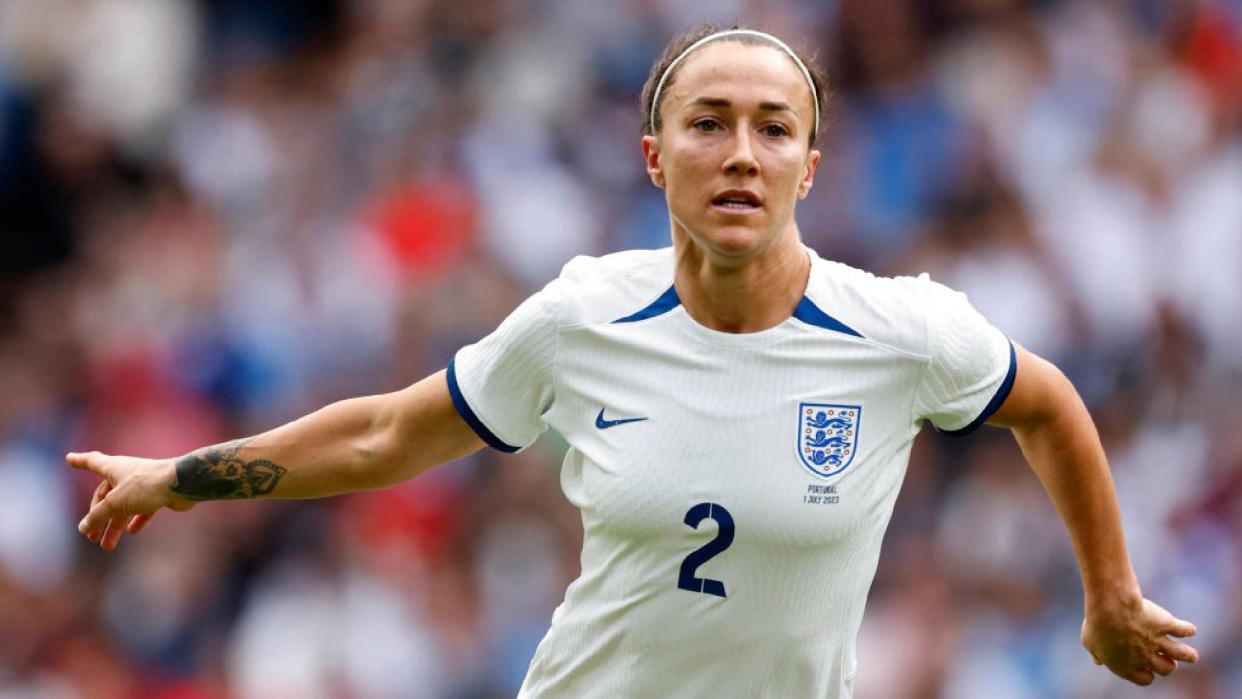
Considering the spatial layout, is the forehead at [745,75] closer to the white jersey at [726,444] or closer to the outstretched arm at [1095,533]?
the white jersey at [726,444]

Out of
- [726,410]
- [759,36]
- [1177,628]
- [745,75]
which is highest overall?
[759,36]

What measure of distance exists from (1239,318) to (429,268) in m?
4.13

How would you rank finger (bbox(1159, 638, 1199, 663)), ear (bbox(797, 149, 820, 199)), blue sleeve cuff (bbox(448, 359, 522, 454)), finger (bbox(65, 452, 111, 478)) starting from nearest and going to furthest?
ear (bbox(797, 149, 820, 199))
blue sleeve cuff (bbox(448, 359, 522, 454))
finger (bbox(1159, 638, 1199, 663))
finger (bbox(65, 452, 111, 478))

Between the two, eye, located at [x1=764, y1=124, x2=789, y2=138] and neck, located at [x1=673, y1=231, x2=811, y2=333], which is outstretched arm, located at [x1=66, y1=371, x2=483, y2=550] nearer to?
neck, located at [x1=673, y1=231, x2=811, y2=333]

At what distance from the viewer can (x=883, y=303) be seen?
5.34 meters

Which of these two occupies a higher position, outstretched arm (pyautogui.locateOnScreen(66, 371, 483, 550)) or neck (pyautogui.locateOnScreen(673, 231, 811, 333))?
neck (pyautogui.locateOnScreen(673, 231, 811, 333))

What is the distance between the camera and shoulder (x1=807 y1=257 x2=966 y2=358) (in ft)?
17.4

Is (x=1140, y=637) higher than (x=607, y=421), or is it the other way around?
(x=607, y=421)

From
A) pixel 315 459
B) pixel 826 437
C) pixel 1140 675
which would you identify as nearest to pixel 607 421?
pixel 826 437

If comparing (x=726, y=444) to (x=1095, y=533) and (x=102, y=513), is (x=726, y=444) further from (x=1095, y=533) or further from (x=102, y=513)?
(x=102, y=513)

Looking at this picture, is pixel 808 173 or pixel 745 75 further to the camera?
pixel 808 173

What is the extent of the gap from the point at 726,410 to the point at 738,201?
502 millimetres

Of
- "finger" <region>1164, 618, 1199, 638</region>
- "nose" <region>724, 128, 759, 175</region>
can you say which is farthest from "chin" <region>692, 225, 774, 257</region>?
"finger" <region>1164, 618, 1199, 638</region>

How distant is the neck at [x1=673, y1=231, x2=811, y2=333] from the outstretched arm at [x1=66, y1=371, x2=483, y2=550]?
684 millimetres
